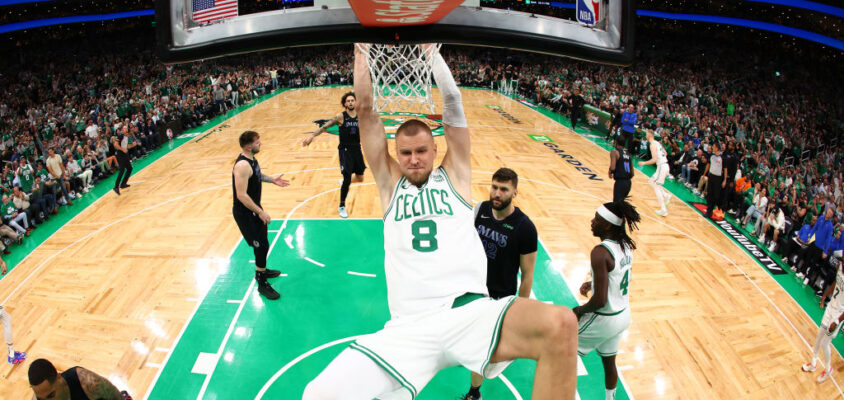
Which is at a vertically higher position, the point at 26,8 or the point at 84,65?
the point at 26,8

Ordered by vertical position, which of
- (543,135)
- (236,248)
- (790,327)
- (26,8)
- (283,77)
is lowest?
(790,327)

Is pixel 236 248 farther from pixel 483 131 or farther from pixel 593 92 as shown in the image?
pixel 593 92

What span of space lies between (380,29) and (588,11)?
1236 mm

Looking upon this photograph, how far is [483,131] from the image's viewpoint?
16141 millimetres

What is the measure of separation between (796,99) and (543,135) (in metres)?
10.9

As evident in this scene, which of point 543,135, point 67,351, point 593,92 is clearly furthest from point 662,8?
point 67,351

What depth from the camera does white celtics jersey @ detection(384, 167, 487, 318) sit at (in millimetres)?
2352

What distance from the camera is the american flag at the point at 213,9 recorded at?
8.34ft

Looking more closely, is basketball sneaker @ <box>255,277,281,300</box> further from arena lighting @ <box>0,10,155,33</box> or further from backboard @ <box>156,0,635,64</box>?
arena lighting @ <box>0,10,155,33</box>

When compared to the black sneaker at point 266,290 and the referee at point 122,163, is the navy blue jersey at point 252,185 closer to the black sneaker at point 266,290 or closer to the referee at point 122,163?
the black sneaker at point 266,290

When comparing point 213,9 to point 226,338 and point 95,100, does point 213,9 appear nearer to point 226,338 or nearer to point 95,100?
point 226,338

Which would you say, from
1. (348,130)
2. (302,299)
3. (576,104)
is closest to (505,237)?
(302,299)

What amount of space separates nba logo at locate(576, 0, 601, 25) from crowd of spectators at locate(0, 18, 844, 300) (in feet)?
21.4

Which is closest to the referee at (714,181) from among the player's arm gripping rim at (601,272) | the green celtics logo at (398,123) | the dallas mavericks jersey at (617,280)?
the dallas mavericks jersey at (617,280)
